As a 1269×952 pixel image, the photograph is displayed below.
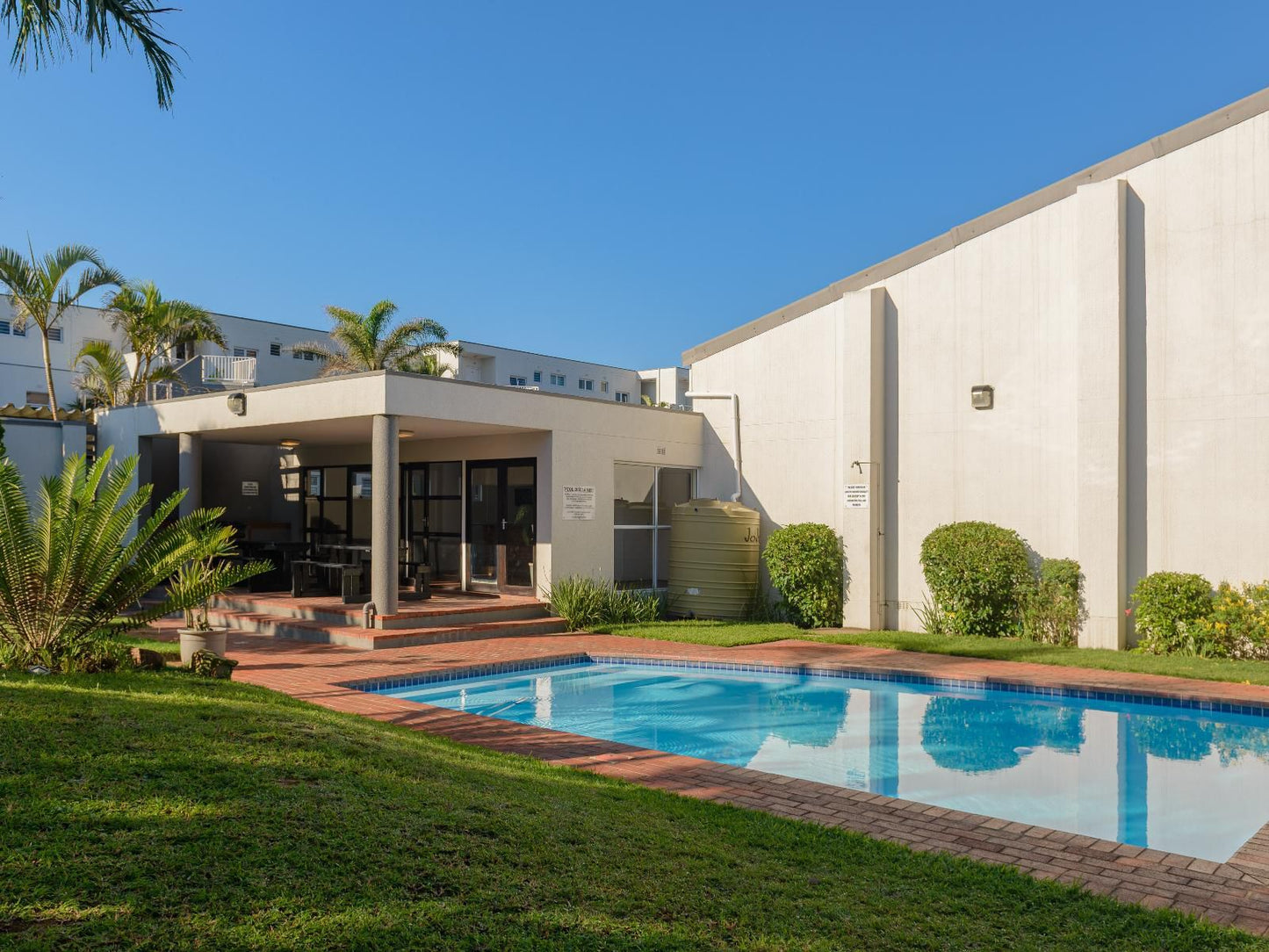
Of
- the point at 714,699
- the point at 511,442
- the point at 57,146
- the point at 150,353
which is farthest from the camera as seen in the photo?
the point at 150,353

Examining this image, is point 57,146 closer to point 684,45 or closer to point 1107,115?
point 684,45

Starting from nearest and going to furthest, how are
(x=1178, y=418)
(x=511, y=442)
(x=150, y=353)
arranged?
(x=1178, y=418), (x=511, y=442), (x=150, y=353)

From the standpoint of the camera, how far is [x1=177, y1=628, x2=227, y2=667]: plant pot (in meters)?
9.13

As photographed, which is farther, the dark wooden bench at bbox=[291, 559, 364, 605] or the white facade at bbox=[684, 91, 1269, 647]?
the dark wooden bench at bbox=[291, 559, 364, 605]

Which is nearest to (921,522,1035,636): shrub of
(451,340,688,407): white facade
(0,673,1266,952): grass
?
(0,673,1266,952): grass

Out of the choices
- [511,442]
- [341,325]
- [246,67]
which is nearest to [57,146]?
[246,67]

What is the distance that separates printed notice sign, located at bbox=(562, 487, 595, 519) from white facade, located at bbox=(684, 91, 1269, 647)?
3.13 metres

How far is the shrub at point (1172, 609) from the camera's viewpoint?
11.4 metres

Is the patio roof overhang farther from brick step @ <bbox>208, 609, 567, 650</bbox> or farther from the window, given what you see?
brick step @ <bbox>208, 609, 567, 650</bbox>

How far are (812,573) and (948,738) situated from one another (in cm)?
571

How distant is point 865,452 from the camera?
46.7ft

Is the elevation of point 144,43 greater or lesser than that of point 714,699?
greater

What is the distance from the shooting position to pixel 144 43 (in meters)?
6.56

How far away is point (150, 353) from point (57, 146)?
16111 mm
